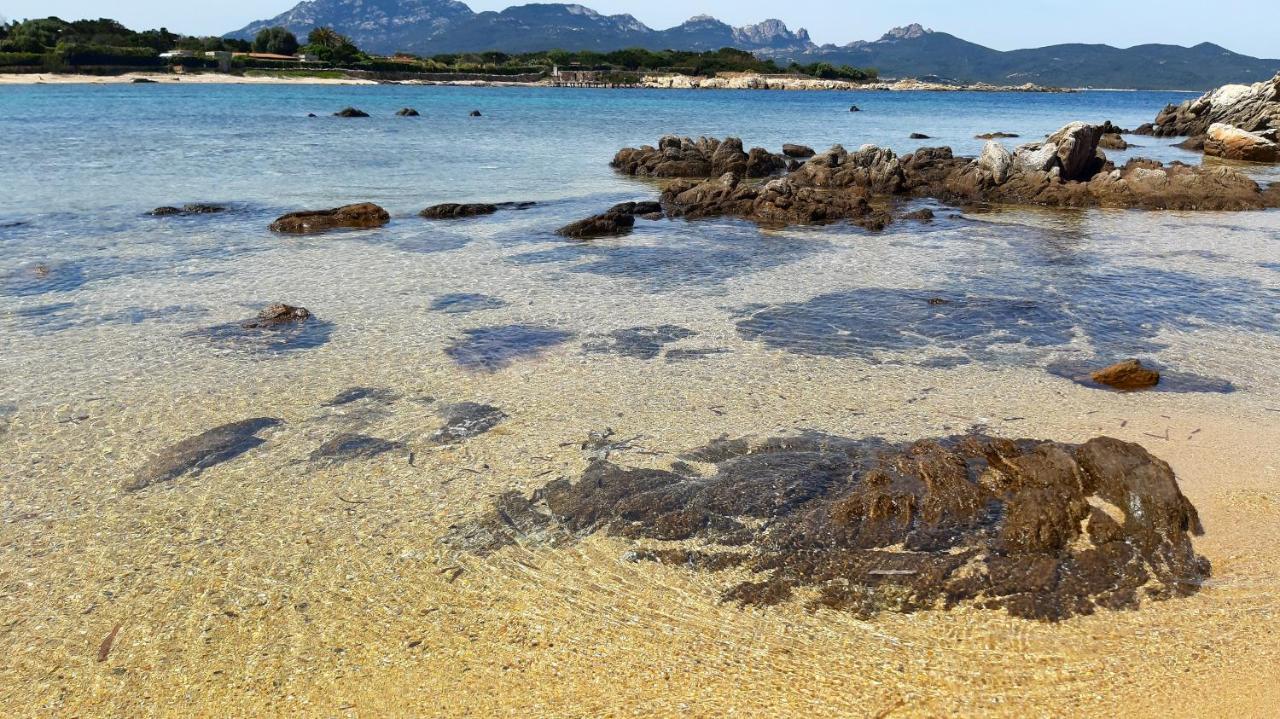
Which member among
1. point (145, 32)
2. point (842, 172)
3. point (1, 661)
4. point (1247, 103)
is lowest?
point (1, 661)

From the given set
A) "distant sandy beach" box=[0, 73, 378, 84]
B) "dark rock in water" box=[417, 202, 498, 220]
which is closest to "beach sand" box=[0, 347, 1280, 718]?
"dark rock in water" box=[417, 202, 498, 220]

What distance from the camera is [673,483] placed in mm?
6891

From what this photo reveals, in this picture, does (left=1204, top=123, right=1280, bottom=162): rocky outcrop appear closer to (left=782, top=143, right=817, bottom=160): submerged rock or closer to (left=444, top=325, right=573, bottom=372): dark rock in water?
(left=782, top=143, right=817, bottom=160): submerged rock

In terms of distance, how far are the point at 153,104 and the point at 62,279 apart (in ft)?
221

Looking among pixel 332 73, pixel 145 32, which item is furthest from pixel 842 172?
pixel 145 32

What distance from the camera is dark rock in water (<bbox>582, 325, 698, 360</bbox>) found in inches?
409

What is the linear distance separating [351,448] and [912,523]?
484 centimetres

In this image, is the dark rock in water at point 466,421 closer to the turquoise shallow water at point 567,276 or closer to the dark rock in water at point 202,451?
the turquoise shallow water at point 567,276

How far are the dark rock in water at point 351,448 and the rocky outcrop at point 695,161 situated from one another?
23.3 m

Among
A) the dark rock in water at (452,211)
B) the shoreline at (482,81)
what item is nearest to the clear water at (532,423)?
the dark rock in water at (452,211)

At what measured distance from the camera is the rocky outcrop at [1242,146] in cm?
3678

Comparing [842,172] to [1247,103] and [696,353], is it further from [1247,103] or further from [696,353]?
[1247,103]

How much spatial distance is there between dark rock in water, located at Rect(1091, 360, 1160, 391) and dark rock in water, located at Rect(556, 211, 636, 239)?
38.0ft

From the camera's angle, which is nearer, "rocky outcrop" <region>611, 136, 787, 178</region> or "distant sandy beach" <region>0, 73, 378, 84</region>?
Answer: "rocky outcrop" <region>611, 136, 787, 178</region>
